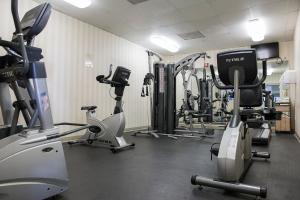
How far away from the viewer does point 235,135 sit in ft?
6.31

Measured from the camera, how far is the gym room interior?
5.63 ft

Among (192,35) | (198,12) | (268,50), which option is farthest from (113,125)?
(268,50)

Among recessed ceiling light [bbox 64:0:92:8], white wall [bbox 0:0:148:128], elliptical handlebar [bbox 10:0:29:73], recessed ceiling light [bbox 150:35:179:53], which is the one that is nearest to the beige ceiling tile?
recessed ceiling light [bbox 150:35:179:53]

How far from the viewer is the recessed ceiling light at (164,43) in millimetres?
6539

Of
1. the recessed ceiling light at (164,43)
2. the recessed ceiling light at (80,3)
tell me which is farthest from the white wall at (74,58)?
the recessed ceiling light at (164,43)

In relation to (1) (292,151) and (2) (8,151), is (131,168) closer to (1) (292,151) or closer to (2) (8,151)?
(2) (8,151)

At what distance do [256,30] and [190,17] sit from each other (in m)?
2.04

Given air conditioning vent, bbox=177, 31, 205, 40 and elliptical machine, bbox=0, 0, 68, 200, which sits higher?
air conditioning vent, bbox=177, 31, 205, 40

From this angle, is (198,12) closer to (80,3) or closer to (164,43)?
(164,43)

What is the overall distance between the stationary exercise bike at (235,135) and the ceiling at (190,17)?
263cm

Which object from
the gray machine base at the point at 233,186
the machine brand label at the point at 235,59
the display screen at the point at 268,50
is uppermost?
the display screen at the point at 268,50

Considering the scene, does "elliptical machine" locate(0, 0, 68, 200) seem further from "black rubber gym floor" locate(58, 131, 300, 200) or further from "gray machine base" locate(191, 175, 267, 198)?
"gray machine base" locate(191, 175, 267, 198)

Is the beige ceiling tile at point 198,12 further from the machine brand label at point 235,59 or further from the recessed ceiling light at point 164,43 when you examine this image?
the machine brand label at point 235,59

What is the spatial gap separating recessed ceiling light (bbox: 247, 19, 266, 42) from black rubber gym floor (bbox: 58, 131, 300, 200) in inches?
128
